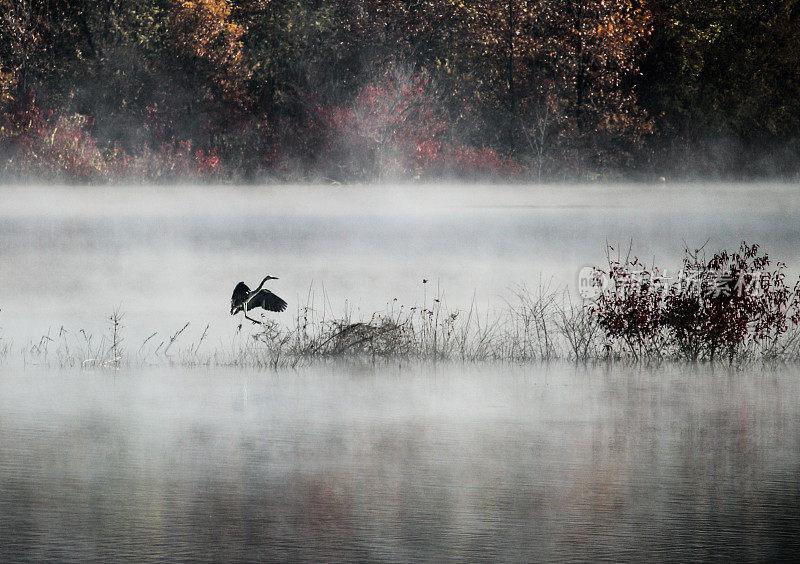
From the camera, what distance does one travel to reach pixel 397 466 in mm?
8430

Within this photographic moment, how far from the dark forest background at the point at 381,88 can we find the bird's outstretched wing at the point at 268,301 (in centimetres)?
2836

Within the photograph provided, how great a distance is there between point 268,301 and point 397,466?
6104 millimetres

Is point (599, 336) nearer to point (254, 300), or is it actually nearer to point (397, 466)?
point (254, 300)

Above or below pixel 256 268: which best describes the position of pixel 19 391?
below

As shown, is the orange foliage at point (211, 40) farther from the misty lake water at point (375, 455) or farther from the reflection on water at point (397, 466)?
the reflection on water at point (397, 466)

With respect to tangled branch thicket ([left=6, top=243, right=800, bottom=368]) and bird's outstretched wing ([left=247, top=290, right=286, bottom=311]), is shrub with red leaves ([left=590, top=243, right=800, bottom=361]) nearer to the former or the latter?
tangled branch thicket ([left=6, top=243, right=800, bottom=368])

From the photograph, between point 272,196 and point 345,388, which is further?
point 272,196

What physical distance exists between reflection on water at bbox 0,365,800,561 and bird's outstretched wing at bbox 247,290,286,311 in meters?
1.82

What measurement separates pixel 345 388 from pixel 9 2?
33.5 meters

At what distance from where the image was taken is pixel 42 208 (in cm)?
3947

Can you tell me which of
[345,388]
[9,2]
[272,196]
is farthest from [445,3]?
[345,388]

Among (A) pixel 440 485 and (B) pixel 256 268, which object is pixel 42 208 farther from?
(A) pixel 440 485

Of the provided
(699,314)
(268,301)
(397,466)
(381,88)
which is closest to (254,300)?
(268,301)

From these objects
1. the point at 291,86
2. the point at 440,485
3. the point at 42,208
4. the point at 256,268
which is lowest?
the point at 440,485
